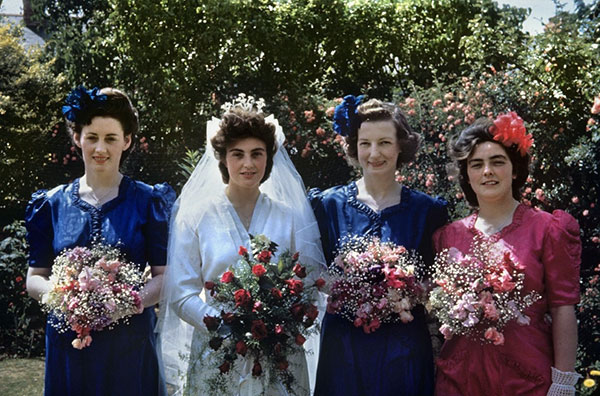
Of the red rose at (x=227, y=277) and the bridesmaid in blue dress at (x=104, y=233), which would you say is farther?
the bridesmaid in blue dress at (x=104, y=233)

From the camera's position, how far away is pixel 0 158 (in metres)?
10.4

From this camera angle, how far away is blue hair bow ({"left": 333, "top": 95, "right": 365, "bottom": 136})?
12.5 feet

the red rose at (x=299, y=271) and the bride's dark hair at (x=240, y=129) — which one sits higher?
the bride's dark hair at (x=240, y=129)

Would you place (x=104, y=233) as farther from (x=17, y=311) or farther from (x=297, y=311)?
(x=17, y=311)

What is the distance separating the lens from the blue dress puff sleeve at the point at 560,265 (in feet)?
10.6

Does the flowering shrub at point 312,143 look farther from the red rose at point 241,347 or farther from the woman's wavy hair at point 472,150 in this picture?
the red rose at point 241,347

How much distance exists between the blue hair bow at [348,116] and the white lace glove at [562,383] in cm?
164

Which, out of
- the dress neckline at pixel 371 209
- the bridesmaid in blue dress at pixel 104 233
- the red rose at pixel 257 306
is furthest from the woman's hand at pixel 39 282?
the dress neckline at pixel 371 209

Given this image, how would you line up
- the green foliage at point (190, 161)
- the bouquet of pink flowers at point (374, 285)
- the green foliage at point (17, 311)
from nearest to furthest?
1. the bouquet of pink flowers at point (374, 285)
2. the green foliage at point (190, 161)
3. the green foliage at point (17, 311)

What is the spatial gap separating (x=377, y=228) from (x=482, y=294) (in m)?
0.69

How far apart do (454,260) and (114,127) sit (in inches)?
76.1

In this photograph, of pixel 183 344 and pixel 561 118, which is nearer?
pixel 183 344

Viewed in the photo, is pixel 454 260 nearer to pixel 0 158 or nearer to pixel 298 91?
pixel 298 91

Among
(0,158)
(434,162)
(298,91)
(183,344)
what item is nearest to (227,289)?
(183,344)
